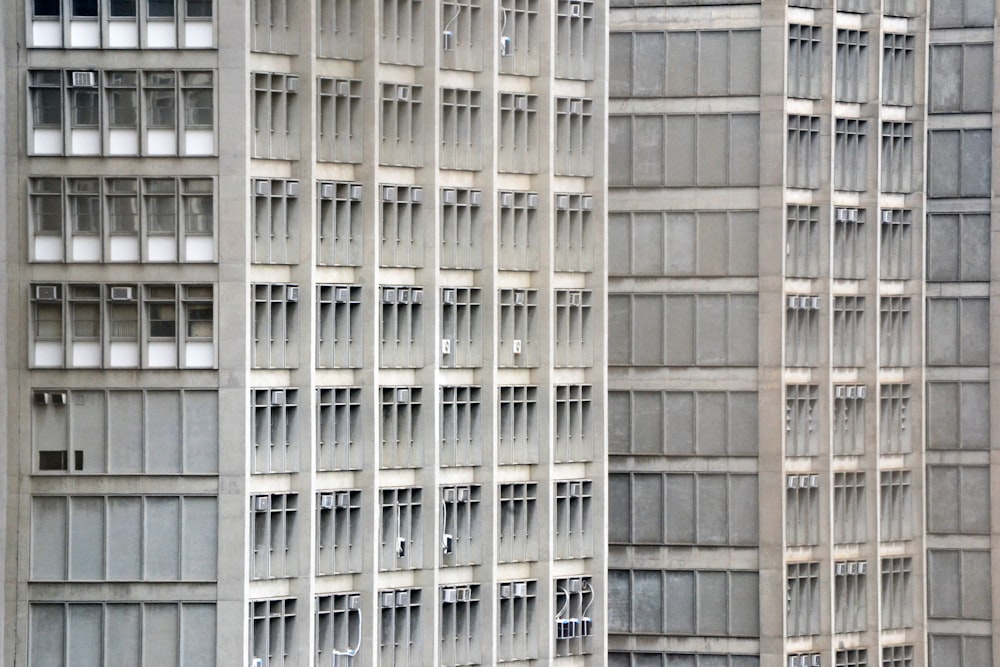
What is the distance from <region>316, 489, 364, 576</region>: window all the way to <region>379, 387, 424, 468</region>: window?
4.65ft

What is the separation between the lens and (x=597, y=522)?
62719 millimetres

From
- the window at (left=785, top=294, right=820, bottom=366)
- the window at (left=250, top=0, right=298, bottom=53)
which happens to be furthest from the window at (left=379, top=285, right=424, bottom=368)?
the window at (left=785, top=294, right=820, bottom=366)

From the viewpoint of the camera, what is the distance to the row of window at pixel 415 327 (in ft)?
188

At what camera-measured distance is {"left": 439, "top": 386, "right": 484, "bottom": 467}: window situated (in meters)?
60.4

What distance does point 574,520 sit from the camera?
205 ft

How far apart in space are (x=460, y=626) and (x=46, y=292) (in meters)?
13.8

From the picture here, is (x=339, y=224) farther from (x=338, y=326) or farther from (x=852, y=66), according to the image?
(x=852, y=66)

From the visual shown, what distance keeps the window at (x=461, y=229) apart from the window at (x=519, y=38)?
141 inches

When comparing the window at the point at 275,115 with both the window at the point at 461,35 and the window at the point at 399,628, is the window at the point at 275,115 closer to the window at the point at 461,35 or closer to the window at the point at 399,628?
the window at the point at 461,35

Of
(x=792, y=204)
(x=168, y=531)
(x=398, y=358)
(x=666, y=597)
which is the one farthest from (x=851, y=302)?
(x=168, y=531)

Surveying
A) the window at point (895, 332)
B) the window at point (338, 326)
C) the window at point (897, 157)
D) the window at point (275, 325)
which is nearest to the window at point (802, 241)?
the window at point (897, 157)

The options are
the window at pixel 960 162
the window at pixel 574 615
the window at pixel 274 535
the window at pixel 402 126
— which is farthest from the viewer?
the window at pixel 960 162

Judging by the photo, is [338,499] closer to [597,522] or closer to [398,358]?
[398,358]

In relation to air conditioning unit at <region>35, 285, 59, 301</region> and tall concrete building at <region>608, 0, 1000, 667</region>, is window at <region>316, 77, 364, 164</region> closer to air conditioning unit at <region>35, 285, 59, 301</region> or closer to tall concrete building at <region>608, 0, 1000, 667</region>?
air conditioning unit at <region>35, 285, 59, 301</region>
